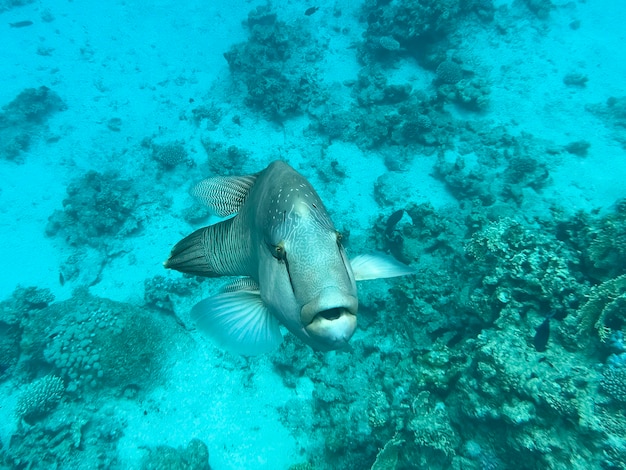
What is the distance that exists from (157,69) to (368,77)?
474 inches

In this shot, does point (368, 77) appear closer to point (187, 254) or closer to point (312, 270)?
point (187, 254)

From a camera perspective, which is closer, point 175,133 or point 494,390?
point 494,390

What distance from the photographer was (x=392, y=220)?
24.0ft

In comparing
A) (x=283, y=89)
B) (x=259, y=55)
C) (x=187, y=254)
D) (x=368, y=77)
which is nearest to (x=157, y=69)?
(x=259, y=55)

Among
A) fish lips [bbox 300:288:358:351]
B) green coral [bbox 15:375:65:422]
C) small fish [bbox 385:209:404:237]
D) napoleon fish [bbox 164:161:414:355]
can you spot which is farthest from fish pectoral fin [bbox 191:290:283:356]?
green coral [bbox 15:375:65:422]

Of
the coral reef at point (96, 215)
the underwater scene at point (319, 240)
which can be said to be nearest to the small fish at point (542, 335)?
the underwater scene at point (319, 240)

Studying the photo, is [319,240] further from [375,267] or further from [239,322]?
[239,322]

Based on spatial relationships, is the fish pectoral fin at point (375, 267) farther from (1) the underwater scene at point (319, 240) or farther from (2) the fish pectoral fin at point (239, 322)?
(2) the fish pectoral fin at point (239, 322)

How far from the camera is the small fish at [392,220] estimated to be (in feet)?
23.8

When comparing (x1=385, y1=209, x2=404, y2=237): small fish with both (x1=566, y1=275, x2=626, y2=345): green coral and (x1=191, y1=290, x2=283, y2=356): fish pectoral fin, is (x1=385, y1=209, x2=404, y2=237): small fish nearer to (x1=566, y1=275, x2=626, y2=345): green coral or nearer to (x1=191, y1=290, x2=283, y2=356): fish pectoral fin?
(x1=566, y1=275, x2=626, y2=345): green coral

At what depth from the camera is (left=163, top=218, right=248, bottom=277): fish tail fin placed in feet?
10.3

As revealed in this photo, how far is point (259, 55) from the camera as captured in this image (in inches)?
617

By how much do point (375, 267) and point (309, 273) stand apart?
85 centimetres

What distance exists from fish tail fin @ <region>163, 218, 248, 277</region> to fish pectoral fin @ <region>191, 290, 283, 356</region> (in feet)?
1.94
